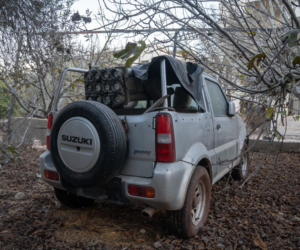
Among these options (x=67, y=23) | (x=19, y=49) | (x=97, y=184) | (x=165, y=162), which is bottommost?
(x=97, y=184)

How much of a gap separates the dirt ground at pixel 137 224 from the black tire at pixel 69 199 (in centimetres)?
8

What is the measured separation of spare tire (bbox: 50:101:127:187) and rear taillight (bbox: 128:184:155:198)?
0.72ft

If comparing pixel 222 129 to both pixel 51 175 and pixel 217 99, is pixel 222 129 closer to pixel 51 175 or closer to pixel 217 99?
pixel 217 99

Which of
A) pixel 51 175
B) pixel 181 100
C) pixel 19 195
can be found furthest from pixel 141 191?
pixel 19 195

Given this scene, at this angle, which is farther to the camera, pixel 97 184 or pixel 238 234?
pixel 238 234

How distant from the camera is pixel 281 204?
12.9 ft

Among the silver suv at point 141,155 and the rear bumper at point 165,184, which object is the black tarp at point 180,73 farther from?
the rear bumper at point 165,184

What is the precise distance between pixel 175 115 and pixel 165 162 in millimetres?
462

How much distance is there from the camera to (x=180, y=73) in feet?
10.0

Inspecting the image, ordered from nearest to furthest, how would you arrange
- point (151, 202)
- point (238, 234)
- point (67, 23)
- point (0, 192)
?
1. point (151, 202)
2. point (238, 234)
3. point (0, 192)
4. point (67, 23)

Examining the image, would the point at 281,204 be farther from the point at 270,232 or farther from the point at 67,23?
the point at 67,23

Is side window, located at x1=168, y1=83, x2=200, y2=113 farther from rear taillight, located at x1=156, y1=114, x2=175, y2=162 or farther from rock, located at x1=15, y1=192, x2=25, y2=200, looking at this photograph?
rock, located at x1=15, y1=192, x2=25, y2=200

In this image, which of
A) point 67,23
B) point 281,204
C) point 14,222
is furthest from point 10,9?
point 281,204

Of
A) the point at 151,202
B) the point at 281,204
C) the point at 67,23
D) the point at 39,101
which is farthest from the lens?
the point at 39,101
